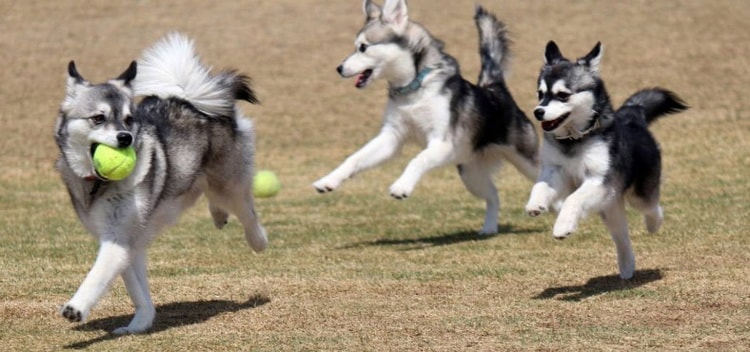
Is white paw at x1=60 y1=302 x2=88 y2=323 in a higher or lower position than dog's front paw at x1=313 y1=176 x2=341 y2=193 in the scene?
higher

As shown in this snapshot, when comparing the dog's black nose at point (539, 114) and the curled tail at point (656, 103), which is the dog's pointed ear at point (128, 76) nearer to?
the dog's black nose at point (539, 114)

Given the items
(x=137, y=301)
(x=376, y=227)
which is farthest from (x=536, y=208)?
(x=376, y=227)

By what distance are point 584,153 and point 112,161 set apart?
119 inches

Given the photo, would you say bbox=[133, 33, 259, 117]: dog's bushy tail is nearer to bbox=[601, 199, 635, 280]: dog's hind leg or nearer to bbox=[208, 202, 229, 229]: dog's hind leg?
bbox=[208, 202, 229, 229]: dog's hind leg

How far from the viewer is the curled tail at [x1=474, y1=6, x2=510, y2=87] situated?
37.0 feet

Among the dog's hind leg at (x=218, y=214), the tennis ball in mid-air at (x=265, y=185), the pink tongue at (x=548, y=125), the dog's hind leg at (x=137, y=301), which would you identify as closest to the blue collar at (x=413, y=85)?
the tennis ball in mid-air at (x=265, y=185)

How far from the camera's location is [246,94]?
324 inches

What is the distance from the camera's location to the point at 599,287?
8.07 metres

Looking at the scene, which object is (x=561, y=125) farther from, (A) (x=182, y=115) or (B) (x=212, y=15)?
(B) (x=212, y=15)

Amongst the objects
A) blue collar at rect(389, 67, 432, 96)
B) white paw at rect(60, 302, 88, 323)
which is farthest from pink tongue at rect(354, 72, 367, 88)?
white paw at rect(60, 302, 88, 323)

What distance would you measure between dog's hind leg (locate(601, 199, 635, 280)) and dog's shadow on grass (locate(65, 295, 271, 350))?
234cm

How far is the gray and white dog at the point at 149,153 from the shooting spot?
6.66 meters

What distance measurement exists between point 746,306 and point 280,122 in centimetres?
1192

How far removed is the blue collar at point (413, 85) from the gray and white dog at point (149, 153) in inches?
96.2
